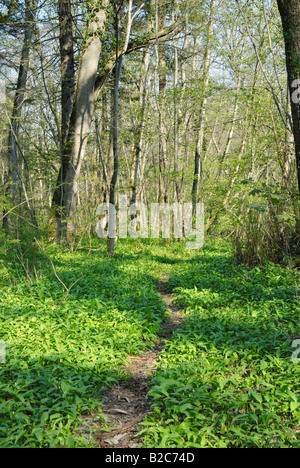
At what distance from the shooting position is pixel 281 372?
3.29 m

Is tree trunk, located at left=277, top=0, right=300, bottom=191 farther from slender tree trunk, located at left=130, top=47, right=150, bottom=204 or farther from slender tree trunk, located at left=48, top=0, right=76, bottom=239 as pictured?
slender tree trunk, located at left=130, top=47, right=150, bottom=204

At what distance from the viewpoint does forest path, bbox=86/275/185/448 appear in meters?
2.62

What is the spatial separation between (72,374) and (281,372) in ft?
6.34

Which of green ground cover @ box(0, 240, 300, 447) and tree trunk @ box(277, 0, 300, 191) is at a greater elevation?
tree trunk @ box(277, 0, 300, 191)

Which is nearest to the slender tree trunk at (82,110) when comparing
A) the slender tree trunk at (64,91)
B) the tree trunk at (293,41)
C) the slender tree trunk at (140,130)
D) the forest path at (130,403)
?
the slender tree trunk at (64,91)

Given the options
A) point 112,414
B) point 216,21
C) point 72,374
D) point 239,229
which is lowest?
point 112,414

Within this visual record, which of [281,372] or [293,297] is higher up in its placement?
[293,297]

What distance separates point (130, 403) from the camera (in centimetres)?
318

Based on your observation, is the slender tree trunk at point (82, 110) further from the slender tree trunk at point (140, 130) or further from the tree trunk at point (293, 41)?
the tree trunk at point (293, 41)

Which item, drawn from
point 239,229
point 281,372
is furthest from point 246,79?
point 281,372

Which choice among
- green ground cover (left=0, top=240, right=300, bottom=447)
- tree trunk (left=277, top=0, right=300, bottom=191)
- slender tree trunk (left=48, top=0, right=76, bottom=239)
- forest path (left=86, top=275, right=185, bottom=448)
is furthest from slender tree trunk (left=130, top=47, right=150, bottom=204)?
forest path (left=86, top=275, right=185, bottom=448)

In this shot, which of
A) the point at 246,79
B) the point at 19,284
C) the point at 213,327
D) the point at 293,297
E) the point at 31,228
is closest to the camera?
the point at 213,327

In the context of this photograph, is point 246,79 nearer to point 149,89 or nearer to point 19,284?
point 149,89

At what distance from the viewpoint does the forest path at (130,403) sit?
8.59 feet
